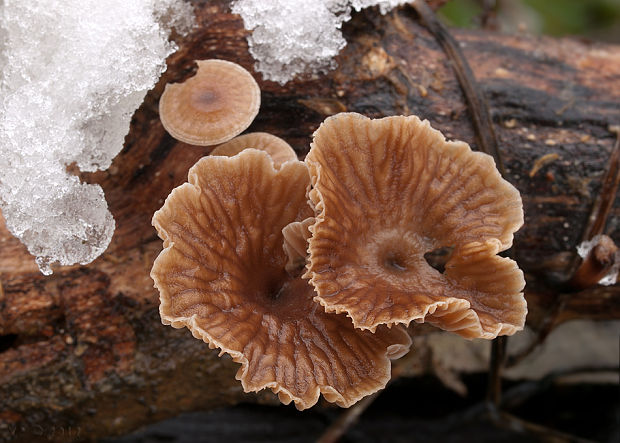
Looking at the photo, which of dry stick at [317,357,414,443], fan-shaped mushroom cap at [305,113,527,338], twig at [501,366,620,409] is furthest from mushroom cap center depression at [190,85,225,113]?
twig at [501,366,620,409]

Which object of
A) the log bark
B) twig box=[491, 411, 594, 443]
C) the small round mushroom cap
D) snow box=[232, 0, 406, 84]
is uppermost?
snow box=[232, 0, 406, 84]

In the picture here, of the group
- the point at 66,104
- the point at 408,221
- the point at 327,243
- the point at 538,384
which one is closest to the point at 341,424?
the point at 538,384

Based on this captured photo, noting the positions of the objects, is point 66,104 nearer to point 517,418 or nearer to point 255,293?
point 255,293

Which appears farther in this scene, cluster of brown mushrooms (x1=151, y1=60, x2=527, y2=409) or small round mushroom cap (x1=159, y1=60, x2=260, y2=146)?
small round mushroom cap (x1=159, y1=60, x2=260, y2=146)

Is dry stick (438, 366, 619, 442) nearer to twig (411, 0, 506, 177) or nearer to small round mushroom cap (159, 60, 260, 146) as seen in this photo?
twig (411, 0, 506, 177)

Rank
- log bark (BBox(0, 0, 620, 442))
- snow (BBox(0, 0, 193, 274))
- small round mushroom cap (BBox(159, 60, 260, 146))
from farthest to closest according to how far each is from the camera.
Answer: log bark (BBox(0, 0, 620, 442)) → small round mushroom cap (BBox(159, 60, 260, 146)) → snow (BBox(0, 0, 193, 274))

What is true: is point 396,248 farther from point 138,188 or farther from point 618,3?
point 618,3

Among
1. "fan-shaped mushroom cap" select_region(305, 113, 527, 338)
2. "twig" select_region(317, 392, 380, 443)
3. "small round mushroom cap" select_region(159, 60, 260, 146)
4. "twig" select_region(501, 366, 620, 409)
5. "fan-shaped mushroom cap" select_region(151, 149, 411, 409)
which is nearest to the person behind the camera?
"fan-shaped mushroom cap" select_region(151, 149, 411, 409)

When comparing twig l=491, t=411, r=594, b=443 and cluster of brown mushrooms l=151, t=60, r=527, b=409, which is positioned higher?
cluster of brown mushrooms l=151, t=60, r=527, b=409

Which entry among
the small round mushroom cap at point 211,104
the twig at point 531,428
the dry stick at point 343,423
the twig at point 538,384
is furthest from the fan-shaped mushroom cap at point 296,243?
the twig at point 538,384
